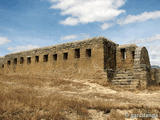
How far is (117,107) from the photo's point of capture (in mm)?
5254

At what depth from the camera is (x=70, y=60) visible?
14.7 metres

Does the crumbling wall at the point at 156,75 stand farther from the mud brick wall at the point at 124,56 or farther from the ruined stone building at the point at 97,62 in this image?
the mud brick wall at the point at 124,56

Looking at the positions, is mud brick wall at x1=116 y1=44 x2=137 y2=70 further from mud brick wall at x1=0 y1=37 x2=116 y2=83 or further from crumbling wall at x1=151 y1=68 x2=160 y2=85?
crumbling wall at x1=151 y1=68 x2=160 y2=85

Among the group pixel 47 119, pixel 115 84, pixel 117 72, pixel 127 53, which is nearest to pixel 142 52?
pixel 127 53

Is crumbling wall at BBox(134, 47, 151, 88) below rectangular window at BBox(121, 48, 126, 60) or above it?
below

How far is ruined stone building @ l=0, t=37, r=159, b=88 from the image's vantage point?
39.1 feet

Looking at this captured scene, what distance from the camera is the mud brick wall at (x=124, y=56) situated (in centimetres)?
1403

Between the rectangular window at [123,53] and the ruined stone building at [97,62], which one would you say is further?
the rectangular window at [123,53]

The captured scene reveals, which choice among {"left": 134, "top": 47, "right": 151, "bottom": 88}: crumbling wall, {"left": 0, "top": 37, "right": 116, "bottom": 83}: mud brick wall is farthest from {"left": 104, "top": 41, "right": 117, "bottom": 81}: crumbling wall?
{"left": 134, "top": 47, "right": 151, "bottom": 88}: crumbling wall

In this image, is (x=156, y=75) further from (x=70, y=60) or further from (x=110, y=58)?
(x=70, y=60)

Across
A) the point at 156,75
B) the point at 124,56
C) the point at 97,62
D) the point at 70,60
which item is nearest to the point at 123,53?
the point at 124,56

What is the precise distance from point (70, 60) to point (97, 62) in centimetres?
289

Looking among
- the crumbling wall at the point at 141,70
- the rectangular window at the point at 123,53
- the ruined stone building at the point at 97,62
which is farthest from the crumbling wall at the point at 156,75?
the rectangular window at the point at 123,53

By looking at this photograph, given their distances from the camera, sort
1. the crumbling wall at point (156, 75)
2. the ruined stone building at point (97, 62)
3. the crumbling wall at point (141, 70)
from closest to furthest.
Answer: the crumbling wall at point (141, 70) < the ruined stone building at point (97, 62) < the crumbling wall at point (156, 75)
